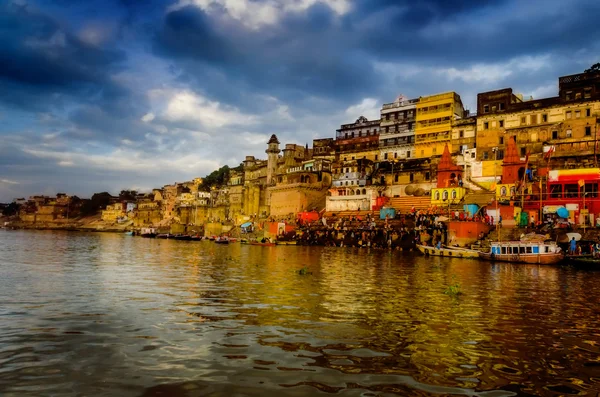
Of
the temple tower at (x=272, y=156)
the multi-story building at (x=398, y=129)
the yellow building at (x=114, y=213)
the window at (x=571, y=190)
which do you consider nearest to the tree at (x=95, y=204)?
the yellow building at (x=114, y=213)

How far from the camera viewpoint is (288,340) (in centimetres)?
948

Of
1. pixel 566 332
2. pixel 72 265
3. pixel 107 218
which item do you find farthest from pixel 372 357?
pixel 107 218

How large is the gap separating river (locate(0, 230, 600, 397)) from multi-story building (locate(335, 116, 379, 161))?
2248 inches

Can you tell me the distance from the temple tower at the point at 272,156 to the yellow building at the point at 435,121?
2805cm

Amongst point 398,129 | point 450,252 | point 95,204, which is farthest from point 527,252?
point 95,204

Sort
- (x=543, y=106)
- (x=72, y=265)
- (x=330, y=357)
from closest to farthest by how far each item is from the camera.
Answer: (x=330, y=357), (x=72, y=265), (x=543, y=106)

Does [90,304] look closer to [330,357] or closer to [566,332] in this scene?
[330,357]

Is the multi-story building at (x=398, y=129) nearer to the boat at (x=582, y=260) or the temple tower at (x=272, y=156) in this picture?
the temple tower at (x=272, y=156)

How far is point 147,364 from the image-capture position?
25.1ft

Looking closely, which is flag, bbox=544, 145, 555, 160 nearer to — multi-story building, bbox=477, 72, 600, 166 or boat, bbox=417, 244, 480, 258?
multi-story building, bbox=477, 72, 600, 166

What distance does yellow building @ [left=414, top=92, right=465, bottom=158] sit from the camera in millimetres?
64750

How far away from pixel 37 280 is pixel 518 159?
1943 inches

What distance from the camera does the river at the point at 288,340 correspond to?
6.92 meters

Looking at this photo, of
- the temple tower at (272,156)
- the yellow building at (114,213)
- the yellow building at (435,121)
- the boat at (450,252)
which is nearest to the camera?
the boat at (450,252)
